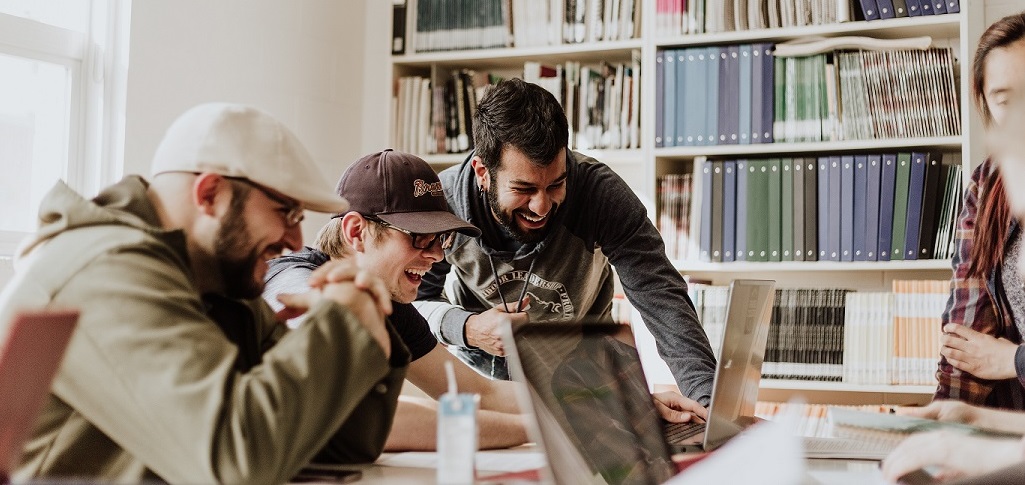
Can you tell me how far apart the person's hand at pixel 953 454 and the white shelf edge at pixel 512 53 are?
7.47 feet

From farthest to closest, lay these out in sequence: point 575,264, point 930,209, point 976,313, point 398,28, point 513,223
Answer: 1. point 398,28
2. point 930,209
3. point 575,264
4. point 513,223
5. point 976,313

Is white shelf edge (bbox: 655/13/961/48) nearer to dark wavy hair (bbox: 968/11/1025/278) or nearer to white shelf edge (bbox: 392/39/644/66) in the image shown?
white shelf edge (bbox: 392/39/644/66)

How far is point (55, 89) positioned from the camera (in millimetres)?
2666

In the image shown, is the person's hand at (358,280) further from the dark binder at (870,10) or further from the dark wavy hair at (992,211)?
the dark binder at (870,10)

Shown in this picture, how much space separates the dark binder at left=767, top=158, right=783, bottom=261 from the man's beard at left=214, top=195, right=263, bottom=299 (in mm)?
2240

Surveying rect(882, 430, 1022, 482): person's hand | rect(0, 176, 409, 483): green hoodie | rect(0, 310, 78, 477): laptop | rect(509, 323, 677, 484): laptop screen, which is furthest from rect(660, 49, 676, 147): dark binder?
rect(0, 310, 78, 477): laptop

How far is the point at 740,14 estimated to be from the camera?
3242mm

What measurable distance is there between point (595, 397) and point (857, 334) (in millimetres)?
1980

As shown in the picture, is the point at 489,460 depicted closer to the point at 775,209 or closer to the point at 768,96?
the point at 775,209

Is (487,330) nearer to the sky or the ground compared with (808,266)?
nearer to the ground

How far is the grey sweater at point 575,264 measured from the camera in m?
2.26

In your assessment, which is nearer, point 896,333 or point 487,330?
point 487,330

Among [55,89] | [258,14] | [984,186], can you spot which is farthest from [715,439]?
[258,14]

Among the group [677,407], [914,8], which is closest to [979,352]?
[677,407]
